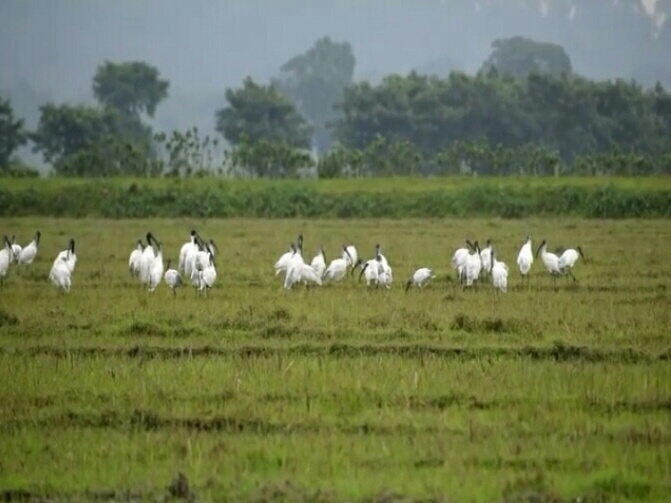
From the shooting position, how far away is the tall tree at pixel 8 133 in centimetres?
6819

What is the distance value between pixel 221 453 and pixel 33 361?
4.52 m

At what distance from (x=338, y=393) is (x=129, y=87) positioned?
3055 inches

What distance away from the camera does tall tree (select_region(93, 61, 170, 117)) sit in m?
86.5

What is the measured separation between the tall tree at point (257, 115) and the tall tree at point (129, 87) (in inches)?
538

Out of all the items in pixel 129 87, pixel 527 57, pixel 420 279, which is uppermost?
pixel 527 57

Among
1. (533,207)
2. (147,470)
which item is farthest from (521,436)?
(533,207)

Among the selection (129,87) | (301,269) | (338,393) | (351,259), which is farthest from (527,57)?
(338,393)

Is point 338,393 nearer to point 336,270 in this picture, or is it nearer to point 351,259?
point 336,270

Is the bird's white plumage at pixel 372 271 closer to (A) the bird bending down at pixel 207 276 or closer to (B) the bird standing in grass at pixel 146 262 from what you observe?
(A) the bird bending down at pixel 207 276

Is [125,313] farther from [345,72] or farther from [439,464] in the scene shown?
[345,72]

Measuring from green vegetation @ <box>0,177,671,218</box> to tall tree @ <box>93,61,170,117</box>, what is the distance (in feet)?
135

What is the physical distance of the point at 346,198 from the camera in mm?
44500

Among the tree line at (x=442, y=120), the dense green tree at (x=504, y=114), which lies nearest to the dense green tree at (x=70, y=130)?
the tree line at (x=442, y=120)

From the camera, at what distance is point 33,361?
13.7 m
